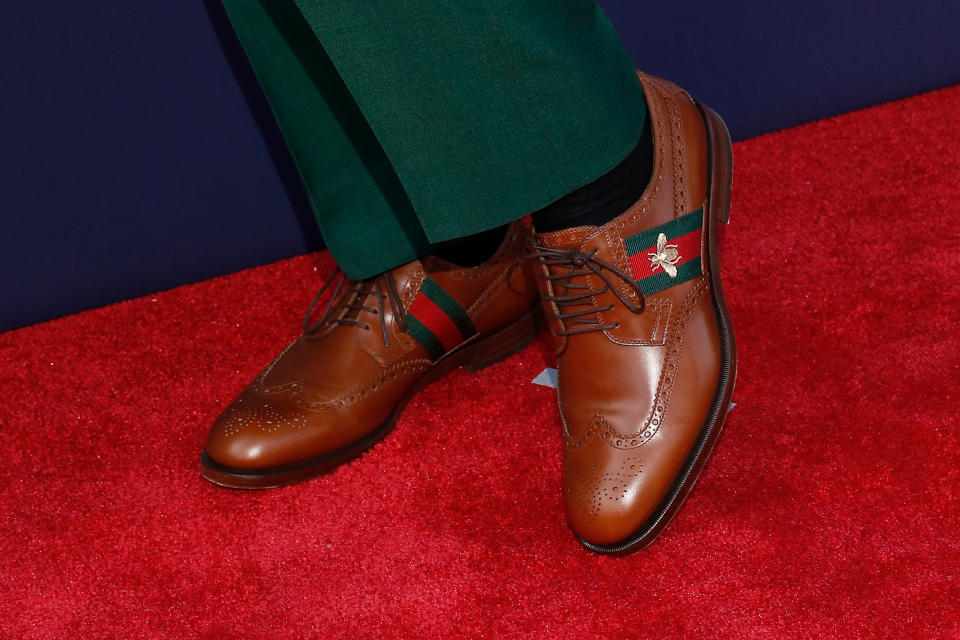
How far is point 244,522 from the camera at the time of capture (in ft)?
3.23

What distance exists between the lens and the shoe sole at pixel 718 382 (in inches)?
33.6

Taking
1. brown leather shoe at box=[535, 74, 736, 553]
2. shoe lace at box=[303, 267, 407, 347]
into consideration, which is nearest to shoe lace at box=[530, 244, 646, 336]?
brown leather shoe at box=[535, 74, 736, 553]

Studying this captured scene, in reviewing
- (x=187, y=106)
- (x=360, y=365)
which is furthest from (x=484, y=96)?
(x=187, y=106)

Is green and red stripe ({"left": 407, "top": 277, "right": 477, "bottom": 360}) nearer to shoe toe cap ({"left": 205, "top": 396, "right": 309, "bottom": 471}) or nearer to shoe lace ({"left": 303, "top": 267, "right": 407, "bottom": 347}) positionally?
shoe lace ({"left": 303, "top": 267, "right": 407, "bottom": 347})

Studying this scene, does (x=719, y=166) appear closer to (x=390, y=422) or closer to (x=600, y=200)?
(x=600, y=200)

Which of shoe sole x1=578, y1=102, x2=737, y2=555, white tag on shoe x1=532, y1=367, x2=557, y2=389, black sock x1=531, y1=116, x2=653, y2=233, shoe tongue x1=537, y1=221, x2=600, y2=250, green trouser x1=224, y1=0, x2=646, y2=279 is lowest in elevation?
white tag on shoe x1=532, y1=367, x2=557, y2=389

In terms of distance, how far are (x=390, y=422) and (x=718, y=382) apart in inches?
15.9

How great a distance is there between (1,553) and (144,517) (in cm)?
16

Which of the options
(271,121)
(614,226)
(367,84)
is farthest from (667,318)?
(271,121)

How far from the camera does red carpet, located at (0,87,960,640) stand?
0.82 meters

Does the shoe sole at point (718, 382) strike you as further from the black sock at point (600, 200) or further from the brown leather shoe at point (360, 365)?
the brown leather shoe at point (360, 365)

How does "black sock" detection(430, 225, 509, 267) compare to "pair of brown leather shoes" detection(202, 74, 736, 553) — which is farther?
"black sock" detection(430, 225, 509, 267)

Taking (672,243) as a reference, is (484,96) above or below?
above

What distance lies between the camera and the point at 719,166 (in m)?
0.97
